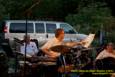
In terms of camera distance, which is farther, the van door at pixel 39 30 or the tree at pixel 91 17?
the tree at pixel 91 17

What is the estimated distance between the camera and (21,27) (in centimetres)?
1862

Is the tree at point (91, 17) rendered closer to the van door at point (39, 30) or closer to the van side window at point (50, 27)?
the van side window at point (50, 27)

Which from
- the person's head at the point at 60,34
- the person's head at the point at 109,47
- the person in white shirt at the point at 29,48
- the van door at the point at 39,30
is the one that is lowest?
the van door at the point at 39,30

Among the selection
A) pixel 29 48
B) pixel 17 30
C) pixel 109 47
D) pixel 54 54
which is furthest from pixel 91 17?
pixel 54 54

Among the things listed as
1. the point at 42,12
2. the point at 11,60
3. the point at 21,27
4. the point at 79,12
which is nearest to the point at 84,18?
the point at 79,12

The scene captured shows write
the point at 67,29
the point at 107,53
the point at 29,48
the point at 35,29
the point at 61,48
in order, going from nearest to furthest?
1. the point at 61,48
2. the point at 107,53
3. the point at 29,48
4. the point at 67,29
5. the point at 35,29

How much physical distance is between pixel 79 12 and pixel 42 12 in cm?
279

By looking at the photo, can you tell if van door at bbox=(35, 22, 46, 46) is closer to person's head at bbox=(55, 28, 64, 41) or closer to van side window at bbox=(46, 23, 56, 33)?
van side window at bbox=(46, 23, 56, 33)

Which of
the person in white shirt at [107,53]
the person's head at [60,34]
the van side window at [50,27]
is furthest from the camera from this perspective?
the van side window at [50,27]

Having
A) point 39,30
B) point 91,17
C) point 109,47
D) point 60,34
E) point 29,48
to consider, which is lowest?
point 39,30

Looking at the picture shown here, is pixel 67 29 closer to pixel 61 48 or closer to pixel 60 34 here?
pixel 60 34

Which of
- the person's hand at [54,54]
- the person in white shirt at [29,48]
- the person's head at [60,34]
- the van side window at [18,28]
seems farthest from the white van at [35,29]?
the person's hand at [54,54]

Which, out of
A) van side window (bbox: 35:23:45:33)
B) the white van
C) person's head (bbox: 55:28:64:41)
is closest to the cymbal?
person's head (bbox: 55:28:64:41)

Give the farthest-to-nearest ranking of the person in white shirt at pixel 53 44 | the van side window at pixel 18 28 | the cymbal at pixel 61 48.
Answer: the van side window at pixel 18 28, the person in white shirt at pixel 53 44, the cymbal at pixel 61 48
